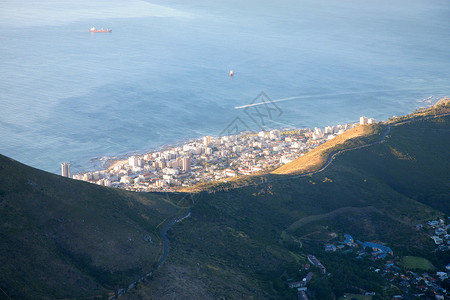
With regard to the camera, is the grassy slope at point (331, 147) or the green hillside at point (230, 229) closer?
the green hillside at point (230, 229)

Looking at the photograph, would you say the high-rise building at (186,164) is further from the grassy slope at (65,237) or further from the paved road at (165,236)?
the grassy slope at (65,237)

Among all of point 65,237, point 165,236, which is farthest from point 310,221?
point 65,237

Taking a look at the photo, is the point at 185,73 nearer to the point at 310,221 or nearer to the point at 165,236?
the point at 310,221

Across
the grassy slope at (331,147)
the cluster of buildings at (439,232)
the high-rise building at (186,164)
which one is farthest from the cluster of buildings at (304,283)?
A: the high-rise building at (186,164)

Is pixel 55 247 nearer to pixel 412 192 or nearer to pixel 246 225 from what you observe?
pixel 246 225

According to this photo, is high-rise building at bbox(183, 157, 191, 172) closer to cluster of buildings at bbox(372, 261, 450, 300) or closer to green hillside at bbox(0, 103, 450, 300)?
green hillside at bbox(0, 103, 450, 300)

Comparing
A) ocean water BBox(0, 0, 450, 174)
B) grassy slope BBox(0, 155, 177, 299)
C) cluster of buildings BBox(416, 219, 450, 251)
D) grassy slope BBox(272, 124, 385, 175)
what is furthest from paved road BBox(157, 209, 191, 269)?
ocean water BBox(0, 0, 450, 174)

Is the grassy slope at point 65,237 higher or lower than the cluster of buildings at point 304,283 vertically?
higher

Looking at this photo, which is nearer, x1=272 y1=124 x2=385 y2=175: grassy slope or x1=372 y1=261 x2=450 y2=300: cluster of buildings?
x1=372 y1=261 x2=450 y2=300: cluster of buildings
